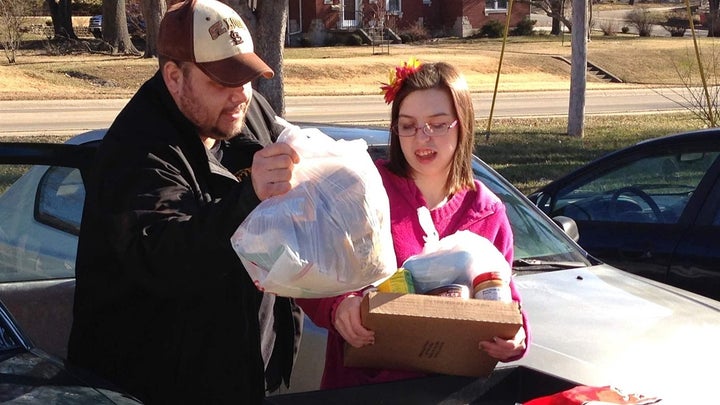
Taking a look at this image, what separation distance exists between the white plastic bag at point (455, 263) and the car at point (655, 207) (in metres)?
3.06

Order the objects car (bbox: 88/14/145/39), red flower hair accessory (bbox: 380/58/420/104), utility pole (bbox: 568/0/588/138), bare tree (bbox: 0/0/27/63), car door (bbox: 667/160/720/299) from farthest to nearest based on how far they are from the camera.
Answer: car (bbox: 88/14/145/39) → bare tree (bbox: 0/0/27/63) → utility pole (bbox: 568/0/588/138) → car door (bbox: 667/160/720/299) → red flower hair accessory (bbox: 380/58/420/104)

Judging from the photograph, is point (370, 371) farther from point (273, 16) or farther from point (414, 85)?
point (273, 16)

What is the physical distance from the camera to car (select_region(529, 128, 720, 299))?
5.34 m

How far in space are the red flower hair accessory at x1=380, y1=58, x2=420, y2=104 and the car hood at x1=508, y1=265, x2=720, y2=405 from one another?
3.30 feet

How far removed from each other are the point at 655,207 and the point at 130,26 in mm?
42443

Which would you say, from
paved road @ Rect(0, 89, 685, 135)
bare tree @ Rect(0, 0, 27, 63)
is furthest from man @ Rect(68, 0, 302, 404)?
bare tree @ Rect(0, 0, 27, 63)

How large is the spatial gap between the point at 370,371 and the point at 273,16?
7.33 m

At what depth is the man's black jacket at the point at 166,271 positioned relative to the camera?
229cm

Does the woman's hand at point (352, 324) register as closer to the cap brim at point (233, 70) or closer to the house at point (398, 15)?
the cap brim at point (233, 70)

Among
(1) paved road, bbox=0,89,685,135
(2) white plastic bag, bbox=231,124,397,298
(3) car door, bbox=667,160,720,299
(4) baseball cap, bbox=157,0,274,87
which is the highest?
(4) baseball cap, bbox=157,0,274,87

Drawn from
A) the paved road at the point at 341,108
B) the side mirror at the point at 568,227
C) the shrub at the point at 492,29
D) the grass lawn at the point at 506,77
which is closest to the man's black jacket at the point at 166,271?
the side mirror at the point at 568,227

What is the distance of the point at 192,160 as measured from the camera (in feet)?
8.25

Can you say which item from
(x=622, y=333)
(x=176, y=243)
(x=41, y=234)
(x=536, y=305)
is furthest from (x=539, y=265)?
(x=176, y=243)

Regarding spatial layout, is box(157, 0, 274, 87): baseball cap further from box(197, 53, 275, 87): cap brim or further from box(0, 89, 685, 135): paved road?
box(0, 89, 685, 135): paved road
